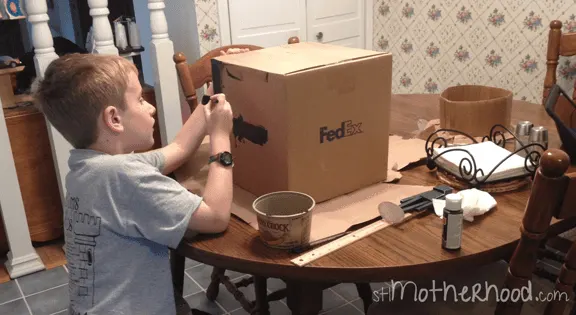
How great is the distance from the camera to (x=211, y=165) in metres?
1.22

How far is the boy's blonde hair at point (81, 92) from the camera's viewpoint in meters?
1.12

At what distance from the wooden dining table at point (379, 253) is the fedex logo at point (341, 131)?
23 centimetres

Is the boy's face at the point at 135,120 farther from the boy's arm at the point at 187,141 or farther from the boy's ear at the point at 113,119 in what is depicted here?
the boy's arm at the point at 187,141

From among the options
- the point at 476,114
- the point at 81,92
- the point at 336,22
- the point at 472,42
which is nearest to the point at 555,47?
the point at 472,42

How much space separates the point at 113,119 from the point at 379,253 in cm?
59

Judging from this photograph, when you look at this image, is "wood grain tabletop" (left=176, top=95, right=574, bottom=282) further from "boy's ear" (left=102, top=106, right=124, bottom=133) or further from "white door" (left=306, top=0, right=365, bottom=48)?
"white door" (left=306, top=0, right=365, bottom=48)

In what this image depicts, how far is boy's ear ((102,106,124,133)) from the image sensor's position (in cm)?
114

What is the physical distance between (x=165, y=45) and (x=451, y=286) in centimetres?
178

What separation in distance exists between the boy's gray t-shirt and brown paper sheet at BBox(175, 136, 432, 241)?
182 millimetres

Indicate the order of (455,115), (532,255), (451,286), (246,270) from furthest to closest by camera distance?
(455,115), (451,286), (246,270), (532,255)

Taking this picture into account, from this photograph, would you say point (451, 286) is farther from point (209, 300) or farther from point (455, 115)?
point (209, 300)

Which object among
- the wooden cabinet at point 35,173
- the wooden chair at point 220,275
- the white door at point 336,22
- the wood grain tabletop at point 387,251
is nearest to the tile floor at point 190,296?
the wooden chair at point 220,275

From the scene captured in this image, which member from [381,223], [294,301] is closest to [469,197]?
[381,223]

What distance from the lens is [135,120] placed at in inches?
47.0
